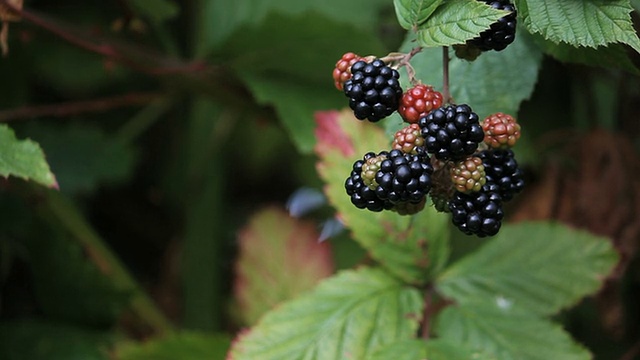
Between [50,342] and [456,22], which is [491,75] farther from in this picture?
[50,342]

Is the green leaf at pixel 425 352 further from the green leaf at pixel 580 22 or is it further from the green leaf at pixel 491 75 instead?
the green leaf at pixel 580 22

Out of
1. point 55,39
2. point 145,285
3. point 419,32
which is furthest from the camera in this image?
point 145,285

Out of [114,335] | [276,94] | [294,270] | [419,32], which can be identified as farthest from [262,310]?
[419,32]

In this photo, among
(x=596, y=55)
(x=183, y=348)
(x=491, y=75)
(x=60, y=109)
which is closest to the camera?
(x=596, y=55)

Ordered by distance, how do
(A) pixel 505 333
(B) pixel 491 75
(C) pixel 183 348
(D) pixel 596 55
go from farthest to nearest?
(C) pixel 183 348 < (A) pixel 505 333 < (B) pixel 491 75 < (D) pixel 596 55

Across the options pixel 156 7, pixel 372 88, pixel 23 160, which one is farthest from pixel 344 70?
pixel 156 7

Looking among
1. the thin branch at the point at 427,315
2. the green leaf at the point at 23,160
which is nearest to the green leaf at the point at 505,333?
the thin branch at the point at 427,315

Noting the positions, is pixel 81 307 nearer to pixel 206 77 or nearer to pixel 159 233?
pixel 206 77
